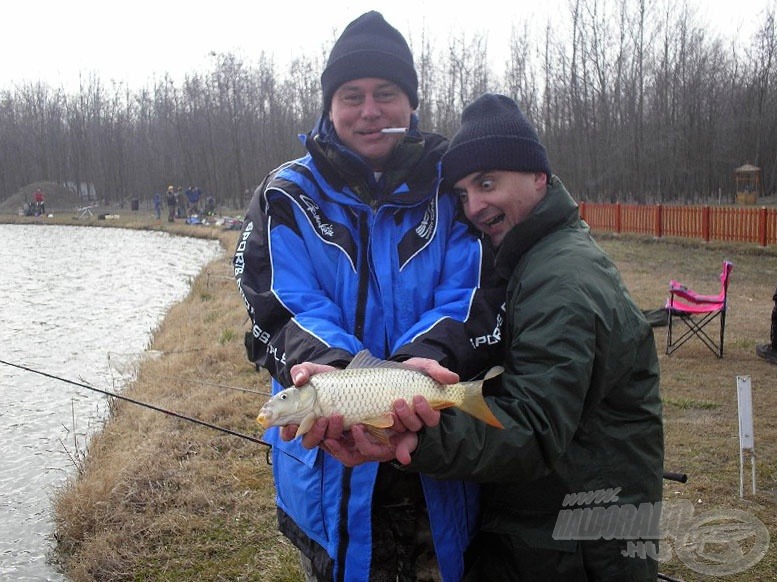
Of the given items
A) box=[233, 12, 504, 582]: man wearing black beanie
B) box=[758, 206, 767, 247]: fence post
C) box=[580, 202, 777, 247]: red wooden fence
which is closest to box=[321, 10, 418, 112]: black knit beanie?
box=[233, 12, 504, 582]: man wearing black beanie

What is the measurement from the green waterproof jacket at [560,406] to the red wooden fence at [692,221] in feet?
54.5

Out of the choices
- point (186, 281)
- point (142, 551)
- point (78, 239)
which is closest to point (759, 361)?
point (142, 551)

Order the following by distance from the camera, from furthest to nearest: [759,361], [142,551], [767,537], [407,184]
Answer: [759,361] < [142,551] < [767,537] < [407,184]

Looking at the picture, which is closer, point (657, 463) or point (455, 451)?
point (455, 451)

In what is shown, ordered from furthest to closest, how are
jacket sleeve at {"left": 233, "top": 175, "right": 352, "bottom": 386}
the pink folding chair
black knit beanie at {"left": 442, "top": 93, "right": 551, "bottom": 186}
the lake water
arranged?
the pink folding chair
the lake water
black knit beanie at {"left": 442, "top": 93, "right": 551, "bottom": 186}
jacket sleeve at {"left": 233, "top": 175, "right": 352, "bottom": 386}

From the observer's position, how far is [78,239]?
35.9m

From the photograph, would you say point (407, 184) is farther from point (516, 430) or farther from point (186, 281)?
point (186, 281)

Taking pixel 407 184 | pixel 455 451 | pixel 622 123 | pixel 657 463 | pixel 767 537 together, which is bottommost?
pixel 767 537

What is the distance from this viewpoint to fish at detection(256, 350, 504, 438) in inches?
74.2

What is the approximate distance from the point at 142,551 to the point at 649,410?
3.81m

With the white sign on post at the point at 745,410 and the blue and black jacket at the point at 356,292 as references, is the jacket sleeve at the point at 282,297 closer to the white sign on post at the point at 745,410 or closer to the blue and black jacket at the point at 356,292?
the blue and black jacket at the point at 356,292

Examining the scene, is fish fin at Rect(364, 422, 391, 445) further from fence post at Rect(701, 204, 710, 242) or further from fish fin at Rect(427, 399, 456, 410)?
fence post at Rect(701, 204, 710, 242)

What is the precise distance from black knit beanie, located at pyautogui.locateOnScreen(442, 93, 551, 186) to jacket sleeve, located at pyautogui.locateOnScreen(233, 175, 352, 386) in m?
0.56

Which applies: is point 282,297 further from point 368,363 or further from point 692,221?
point 692,221
